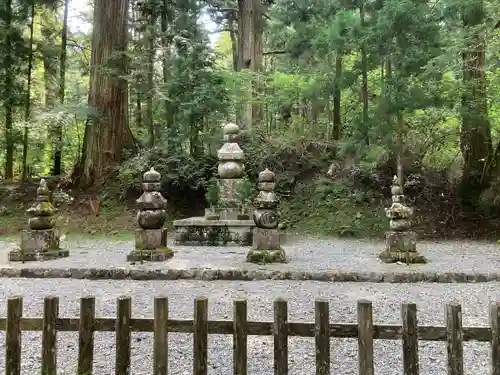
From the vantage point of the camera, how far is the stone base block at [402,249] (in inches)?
222

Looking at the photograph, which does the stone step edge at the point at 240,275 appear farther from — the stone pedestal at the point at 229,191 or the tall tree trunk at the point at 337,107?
the tall tree trunk at the point at 337,107

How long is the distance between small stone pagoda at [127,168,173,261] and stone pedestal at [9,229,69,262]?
118cm

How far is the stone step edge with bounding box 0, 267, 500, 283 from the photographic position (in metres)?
4.88

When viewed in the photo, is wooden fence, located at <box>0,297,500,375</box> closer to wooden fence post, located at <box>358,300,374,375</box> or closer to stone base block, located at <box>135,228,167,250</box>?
wooden fence post, located at <box>358,300,374,375</box>

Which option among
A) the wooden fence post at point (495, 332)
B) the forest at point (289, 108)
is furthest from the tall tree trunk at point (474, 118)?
the wooden fence post at point (495, 332)

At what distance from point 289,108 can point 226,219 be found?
534cm

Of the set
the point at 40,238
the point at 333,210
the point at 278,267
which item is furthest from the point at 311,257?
the point at 40,238

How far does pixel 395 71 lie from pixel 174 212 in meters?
5.59

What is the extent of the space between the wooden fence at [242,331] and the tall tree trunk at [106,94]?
8913 mm

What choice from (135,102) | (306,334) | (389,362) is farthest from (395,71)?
(135,102)

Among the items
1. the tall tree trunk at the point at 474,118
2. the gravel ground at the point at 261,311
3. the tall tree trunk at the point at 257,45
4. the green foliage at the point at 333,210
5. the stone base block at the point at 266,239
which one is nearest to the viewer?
the gravel ground at the point at 261,311

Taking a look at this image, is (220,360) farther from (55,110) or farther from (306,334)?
(55,110)

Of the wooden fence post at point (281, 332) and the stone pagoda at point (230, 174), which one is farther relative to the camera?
the stone pagoda at point (230, 174)

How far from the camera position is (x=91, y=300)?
6.51ft
